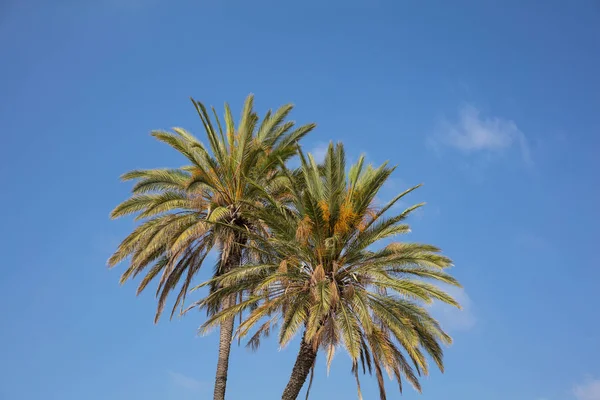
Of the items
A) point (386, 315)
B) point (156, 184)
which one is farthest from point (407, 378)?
point (156, 184)

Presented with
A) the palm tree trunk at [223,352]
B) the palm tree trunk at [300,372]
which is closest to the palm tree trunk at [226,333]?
the palm tree trunk at [223,352]

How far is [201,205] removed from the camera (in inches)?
1179

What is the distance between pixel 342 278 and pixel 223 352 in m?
5.75

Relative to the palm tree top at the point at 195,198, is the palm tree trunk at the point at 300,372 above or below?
below

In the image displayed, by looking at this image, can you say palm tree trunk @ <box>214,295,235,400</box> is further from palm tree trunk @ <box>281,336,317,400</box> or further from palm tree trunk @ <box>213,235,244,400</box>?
palm tree trunk @ <box>281,336,317,400</box>

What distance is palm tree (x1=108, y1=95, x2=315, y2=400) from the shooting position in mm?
29094

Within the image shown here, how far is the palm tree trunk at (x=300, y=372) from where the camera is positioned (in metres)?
26.4

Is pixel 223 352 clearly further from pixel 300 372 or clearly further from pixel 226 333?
pixel 300 372

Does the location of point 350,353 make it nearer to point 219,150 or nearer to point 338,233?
point 338,233

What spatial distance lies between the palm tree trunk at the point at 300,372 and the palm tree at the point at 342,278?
0.12 ft

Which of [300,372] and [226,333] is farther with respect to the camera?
[226,333]

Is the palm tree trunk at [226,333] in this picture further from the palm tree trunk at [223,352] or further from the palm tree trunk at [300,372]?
the palm tree trunk at [300,372]

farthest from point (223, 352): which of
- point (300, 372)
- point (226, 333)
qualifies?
point (300, 372)

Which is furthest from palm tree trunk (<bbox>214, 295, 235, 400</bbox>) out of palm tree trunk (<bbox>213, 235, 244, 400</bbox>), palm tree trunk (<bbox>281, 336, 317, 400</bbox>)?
palm tree trunk (<bbox>281, 336, 317, 400</bbox>)
